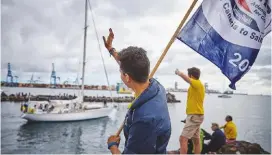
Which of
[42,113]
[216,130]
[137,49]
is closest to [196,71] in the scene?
[137,49]

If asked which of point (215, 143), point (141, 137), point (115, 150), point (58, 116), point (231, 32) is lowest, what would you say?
point (58, 116)

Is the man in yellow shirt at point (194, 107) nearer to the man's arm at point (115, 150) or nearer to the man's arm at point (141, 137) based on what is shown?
the man's arm at point (115, 150)

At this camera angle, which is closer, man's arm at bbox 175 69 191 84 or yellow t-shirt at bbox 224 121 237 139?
man's arm at bbox 175 69 191 84

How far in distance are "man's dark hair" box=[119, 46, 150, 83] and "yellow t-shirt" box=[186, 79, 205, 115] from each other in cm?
369

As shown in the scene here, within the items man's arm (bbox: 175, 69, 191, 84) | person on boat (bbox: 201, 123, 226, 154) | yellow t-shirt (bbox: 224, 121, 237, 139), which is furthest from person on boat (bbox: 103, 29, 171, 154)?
yellow t-shirt (bbox: 224, 121, 237, 139)

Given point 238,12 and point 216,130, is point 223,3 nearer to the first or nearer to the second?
point 238,12

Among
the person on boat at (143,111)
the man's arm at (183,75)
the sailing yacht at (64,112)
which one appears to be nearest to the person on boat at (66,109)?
the sailing yacht at (64,112)

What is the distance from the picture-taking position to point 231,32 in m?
3.87

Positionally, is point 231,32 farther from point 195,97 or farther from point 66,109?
point 66,109

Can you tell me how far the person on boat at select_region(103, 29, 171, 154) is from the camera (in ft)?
6.25

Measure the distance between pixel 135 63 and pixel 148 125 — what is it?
1.60 feet

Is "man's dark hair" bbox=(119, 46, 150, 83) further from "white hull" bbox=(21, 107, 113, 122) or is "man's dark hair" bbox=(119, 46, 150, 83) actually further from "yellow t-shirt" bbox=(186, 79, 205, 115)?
"white hull" bbox=(21, 107, 113, 122)

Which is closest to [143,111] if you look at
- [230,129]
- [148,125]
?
[148,125]

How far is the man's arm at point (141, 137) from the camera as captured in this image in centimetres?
189
